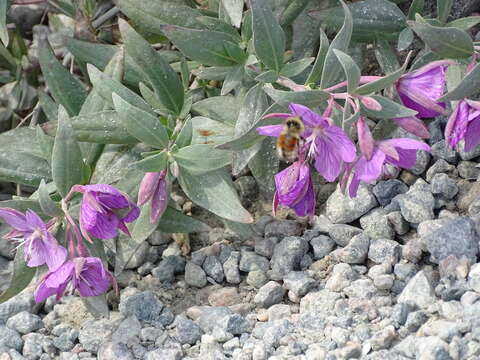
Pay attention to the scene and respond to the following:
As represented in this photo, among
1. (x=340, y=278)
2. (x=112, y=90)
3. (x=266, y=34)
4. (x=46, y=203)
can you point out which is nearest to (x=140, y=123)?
(x=112, y=90)

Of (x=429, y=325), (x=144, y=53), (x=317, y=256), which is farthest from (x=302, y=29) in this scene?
→ (x=429, y=325)

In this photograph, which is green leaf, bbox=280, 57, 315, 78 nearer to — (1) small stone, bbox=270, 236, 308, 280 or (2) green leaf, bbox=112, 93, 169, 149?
(2) green leaf, bbox=112, 93, 169, 149

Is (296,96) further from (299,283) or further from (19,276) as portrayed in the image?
(19,276)

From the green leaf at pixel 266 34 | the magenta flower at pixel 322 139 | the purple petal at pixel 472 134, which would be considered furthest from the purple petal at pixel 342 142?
the green leaf at pixel 266 34

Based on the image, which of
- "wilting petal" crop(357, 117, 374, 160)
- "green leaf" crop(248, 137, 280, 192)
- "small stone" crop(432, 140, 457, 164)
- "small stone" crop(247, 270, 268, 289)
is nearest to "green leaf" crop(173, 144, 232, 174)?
"green leaf" crop(248, 137, 280, 192)

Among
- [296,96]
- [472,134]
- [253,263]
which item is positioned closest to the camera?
[296,96]

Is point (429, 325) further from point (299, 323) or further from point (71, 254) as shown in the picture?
point (71, 254)
